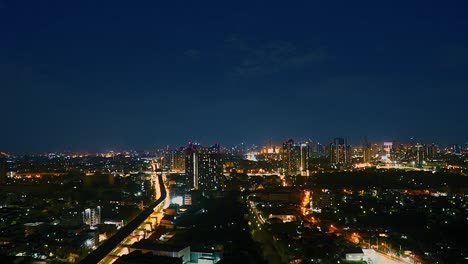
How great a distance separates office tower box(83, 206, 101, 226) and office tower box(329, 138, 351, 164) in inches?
679

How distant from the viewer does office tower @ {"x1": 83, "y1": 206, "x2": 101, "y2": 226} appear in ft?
31.7

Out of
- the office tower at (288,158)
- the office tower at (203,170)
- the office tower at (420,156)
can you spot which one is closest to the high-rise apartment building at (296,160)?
the office tower at (288,158)

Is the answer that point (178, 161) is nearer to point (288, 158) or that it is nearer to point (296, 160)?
point (288, 158)

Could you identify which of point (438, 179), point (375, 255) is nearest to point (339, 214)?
point (375, 255)

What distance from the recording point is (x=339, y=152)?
2552cm

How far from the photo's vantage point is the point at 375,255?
7074 mm

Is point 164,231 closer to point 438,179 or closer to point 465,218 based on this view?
point 465,218

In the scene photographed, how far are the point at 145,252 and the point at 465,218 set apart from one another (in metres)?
7.09

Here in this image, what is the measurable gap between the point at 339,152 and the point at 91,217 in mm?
18018

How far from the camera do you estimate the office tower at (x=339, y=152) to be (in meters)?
25.2

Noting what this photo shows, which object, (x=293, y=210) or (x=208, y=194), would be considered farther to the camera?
(x=208, y=194)

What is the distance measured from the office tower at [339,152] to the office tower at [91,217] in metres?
17.2

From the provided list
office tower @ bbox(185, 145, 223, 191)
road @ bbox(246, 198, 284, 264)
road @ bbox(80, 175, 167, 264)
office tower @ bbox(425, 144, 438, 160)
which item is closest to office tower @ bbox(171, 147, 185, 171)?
office tower @ bbox(185, 145, 223, 191)

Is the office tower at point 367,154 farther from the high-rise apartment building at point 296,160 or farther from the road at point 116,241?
the road at point 116,241
